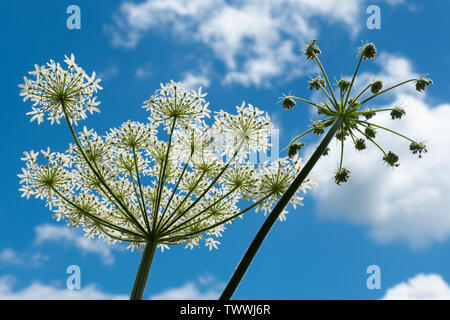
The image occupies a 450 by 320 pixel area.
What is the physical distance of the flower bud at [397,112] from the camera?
824 centimetres

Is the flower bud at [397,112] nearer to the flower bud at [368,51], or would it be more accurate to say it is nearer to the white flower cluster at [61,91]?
the flower bud at [368,51]

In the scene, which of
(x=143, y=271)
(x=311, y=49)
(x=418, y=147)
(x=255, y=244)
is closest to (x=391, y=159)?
(x=418, y=147)

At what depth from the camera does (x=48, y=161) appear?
9547 millimetres

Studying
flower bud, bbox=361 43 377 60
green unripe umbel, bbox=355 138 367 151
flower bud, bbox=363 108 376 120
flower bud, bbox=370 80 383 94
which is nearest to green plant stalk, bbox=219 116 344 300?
flower bud, bbox=363 108 376 120

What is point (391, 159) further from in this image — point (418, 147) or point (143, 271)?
point (143, 271)

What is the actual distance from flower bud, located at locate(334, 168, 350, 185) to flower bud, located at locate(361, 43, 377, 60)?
89.7 inches

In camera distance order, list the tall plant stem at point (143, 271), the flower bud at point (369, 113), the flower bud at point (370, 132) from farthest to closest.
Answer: the tall plant stem at point (143, 271), the flower bud at point (370, 132), the flower bud at point (369, 113)

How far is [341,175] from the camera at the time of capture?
807 cm

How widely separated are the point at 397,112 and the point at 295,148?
7.30 ft

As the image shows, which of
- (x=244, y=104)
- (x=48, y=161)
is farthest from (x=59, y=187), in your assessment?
(x=244, y=104)

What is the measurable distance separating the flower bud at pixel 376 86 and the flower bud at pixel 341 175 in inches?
66.0

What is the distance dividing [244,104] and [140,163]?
9.91 ft

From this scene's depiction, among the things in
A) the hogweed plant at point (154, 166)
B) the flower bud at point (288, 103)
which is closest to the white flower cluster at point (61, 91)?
the hogweed plant at point (154, 166)
